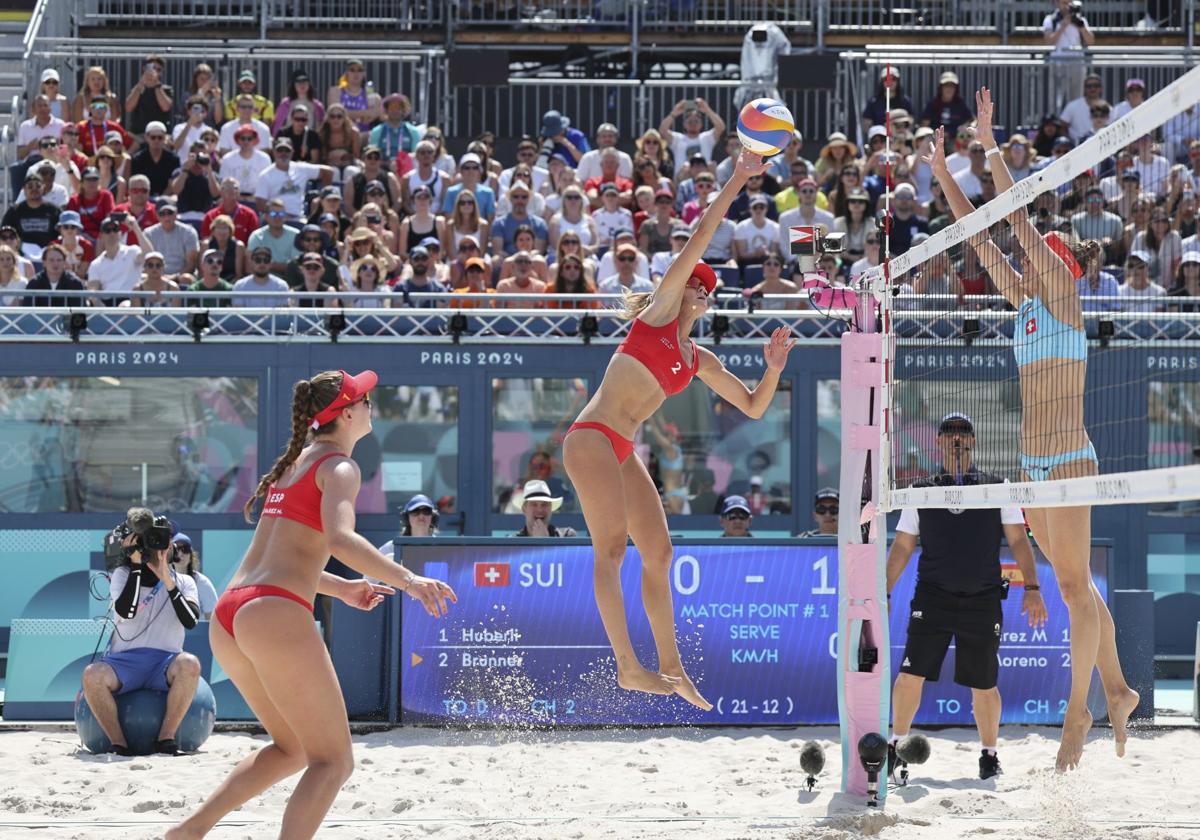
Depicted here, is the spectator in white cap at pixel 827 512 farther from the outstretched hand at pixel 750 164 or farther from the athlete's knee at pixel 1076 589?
the outstretched hand at pixel 750 164

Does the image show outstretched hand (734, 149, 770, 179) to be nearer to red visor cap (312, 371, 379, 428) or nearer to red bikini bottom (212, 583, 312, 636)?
red visor cap (312, 371, 379, 428)

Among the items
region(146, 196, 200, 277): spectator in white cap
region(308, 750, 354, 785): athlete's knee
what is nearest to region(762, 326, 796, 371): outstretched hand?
region(308, 750, 354, 785): athlete's knee

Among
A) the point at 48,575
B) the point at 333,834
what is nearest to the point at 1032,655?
the point at 333,834

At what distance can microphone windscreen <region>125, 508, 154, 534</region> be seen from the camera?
8.64 m

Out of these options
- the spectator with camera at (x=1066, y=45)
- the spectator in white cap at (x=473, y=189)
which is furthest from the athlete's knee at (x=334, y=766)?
the spectator with camera at (x=1066, y=45)

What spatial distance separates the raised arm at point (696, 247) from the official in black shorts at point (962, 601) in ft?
8.27

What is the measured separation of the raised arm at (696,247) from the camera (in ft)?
18.6

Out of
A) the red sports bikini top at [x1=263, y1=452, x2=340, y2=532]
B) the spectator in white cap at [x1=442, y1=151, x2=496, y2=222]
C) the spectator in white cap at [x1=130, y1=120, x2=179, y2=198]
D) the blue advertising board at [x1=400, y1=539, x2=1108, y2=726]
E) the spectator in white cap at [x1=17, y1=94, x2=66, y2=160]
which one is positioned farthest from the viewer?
the spectator in white cap at [x1=17, y1=94, x2=66, y2=160]

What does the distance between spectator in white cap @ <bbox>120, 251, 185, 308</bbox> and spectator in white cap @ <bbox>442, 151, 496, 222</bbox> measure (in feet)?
7.80

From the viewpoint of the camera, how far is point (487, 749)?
9008 millimetres

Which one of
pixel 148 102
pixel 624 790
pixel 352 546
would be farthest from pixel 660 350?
pixel 148 102

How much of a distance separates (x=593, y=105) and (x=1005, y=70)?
4.04m

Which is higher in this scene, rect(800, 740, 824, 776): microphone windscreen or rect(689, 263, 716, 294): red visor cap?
rect(689, 263, 716, 294): red visor cap

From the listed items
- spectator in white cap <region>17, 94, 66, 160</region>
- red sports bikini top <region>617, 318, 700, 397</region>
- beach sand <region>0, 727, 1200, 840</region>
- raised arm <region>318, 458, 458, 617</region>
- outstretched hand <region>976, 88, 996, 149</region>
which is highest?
spectator in white cap <region>17, 94, 66, 160</region>
